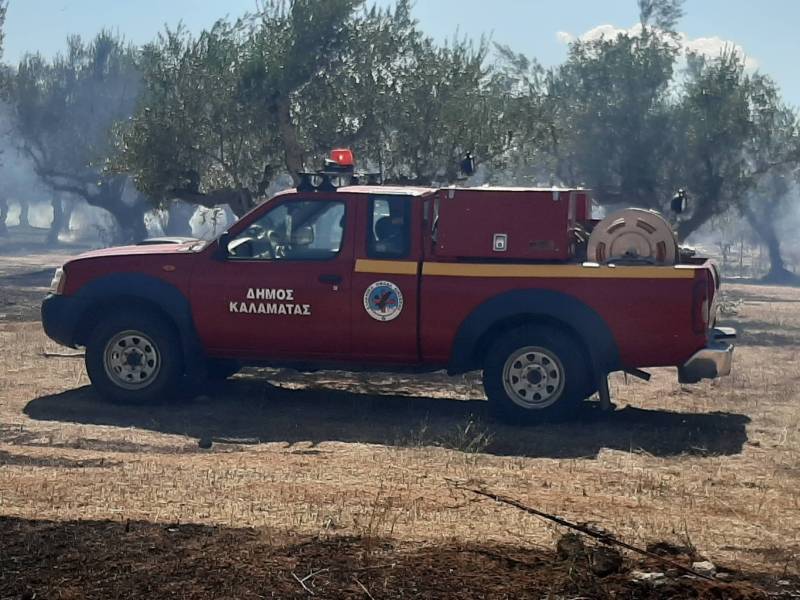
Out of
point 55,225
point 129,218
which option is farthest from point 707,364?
point 55,225

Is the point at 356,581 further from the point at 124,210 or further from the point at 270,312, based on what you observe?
the point at 124,210

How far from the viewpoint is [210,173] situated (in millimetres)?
16391

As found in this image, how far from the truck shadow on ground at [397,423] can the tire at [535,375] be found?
0.50ft

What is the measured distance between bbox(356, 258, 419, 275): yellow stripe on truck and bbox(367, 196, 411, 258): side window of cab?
6 centimetres

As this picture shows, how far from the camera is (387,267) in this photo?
912cm

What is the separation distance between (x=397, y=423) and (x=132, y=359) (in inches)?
97.4

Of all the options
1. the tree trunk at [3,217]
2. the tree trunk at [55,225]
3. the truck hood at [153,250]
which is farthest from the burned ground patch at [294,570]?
the tree trunk at [3,217]

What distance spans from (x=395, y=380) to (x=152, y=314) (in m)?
3.00

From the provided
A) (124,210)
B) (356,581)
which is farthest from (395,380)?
(124,210)

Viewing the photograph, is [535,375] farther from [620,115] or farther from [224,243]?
[620,115]

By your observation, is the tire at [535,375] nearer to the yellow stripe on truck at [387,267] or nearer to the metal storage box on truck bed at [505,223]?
the metal storage box on truck bed at [505,223]

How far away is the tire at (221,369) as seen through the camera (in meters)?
10.2

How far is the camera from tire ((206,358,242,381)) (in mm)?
10242

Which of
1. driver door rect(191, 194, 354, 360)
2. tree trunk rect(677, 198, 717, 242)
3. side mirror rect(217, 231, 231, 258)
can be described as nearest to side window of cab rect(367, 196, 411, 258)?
driver door rect(191, 194, 354, 360)
